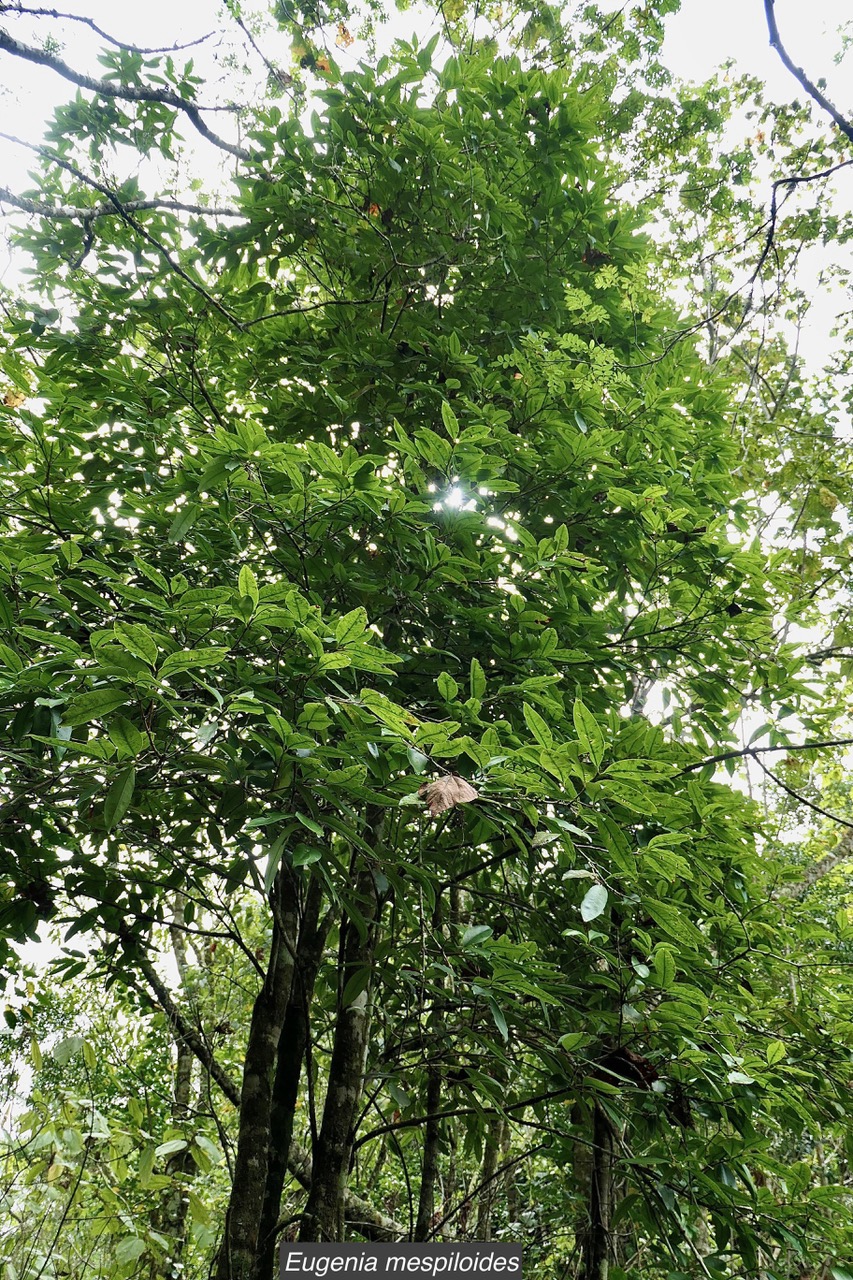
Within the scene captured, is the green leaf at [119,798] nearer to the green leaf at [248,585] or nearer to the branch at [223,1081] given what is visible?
the green leaf at [248,585]

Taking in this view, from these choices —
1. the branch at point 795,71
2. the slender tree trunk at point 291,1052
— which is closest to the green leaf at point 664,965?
the slender tree trunk at point 291,1052

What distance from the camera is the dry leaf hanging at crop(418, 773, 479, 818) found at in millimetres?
1427

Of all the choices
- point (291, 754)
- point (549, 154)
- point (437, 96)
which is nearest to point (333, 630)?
point (291, 754)

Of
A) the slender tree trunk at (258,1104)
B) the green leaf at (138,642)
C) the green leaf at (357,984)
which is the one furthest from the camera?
the slender tree trunk at (258,1104)

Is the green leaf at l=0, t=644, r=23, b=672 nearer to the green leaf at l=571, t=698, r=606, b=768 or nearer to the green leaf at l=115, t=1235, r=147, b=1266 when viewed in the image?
the green leaf at l=571, t=698, r=606, b=768

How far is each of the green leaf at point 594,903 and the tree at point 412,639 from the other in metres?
0.01

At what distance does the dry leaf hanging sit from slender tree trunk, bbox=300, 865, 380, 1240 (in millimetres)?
1028

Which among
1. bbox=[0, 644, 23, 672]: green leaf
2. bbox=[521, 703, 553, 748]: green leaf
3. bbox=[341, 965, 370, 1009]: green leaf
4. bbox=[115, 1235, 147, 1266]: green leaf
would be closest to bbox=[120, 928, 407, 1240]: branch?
bbox=[115, 1235, 147, 1266]: green leaf

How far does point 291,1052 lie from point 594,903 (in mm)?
2119

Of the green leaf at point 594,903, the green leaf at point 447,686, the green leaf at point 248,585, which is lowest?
the green leaf at point 594,903

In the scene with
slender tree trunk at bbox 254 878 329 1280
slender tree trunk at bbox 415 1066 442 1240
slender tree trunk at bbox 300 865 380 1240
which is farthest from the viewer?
slender tree trunk at bbox 415 1066 442 1240

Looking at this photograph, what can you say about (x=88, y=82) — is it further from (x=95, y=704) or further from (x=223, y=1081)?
(x=223, y=1081)
